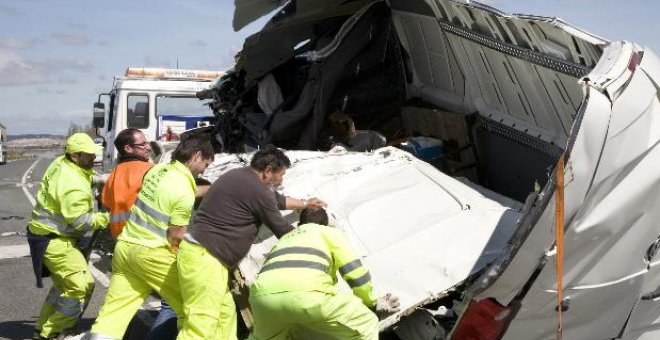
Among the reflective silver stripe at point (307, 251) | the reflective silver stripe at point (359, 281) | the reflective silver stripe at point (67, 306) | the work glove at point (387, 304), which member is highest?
the reflective silver stripe at point (307, 251)

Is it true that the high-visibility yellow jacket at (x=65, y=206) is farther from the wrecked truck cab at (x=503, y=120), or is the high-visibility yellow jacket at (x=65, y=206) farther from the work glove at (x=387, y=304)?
the work glove at (x=387, y=304)

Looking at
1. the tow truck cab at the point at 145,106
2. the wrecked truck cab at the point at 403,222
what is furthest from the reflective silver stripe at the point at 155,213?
the tow truck cab at the point at 145,106

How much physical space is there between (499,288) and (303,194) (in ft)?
4.78

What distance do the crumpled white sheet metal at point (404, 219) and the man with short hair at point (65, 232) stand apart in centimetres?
177

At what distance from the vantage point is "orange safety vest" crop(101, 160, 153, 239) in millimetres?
4895

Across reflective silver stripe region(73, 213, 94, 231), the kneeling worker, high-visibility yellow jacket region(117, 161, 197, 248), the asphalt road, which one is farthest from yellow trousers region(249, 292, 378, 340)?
the asphalt road

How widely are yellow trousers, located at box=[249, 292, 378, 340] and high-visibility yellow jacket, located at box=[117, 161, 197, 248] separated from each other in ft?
3.24

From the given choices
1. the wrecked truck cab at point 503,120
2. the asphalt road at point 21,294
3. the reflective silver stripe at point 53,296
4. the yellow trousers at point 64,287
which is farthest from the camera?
the asphalt road at point 21,294

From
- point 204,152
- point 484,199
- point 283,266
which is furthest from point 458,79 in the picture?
point 283,266

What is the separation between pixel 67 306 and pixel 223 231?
199cm

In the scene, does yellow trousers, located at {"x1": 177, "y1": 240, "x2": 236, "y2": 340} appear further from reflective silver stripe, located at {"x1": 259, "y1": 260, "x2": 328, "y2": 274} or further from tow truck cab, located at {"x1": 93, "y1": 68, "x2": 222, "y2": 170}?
tow truck cab, located at {"x1": 93, "y1": 68, "x2": 222, "y2": 170}

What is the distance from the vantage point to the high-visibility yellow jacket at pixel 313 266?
11.0ft

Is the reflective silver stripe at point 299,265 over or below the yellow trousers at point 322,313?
over

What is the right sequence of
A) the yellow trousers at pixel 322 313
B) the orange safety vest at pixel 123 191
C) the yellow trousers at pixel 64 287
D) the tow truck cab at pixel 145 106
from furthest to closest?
the tow truck cab at pixel 145 106
the yellow trousers at pixel 64 287
the orange safety vest at pixel 123 191
the yellow trousers at pixel 322 313
